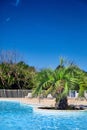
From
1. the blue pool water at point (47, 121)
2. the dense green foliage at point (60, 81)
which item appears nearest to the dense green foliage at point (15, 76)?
→ the dense green foliage at point (60, 81)

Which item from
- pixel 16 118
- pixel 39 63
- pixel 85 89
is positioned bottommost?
pixel 16 118

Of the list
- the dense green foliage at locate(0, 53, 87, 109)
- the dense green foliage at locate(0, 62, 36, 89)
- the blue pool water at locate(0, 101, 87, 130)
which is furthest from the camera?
the dense green foliage at locate(0, 62, 36, 89)

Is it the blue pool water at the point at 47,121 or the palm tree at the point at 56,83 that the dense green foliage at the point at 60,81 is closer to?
the palm tree at the point at 56,83

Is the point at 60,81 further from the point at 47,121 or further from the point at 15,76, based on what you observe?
the point at 15,76

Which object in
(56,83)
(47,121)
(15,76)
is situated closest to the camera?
(47,121)

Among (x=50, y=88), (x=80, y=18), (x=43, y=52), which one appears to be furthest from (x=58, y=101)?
(x=43, y=52)

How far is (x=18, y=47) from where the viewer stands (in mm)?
29609

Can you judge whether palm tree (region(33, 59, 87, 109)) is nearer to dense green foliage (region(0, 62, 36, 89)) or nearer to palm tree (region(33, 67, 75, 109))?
palm tree (region(33, 67, 75, 109))

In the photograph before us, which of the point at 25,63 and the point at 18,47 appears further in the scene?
the point at 25,63


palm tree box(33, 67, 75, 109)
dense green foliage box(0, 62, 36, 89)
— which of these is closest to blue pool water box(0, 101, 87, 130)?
palm tree box(33, 67, 75, 109)

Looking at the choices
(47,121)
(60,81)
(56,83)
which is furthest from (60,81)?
(47,121)

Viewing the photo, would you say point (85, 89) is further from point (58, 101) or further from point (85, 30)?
point (85, 30)

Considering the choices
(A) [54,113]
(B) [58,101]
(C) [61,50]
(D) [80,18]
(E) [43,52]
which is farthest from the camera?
(E) [43,52]

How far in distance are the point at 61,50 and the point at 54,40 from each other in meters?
1.03
